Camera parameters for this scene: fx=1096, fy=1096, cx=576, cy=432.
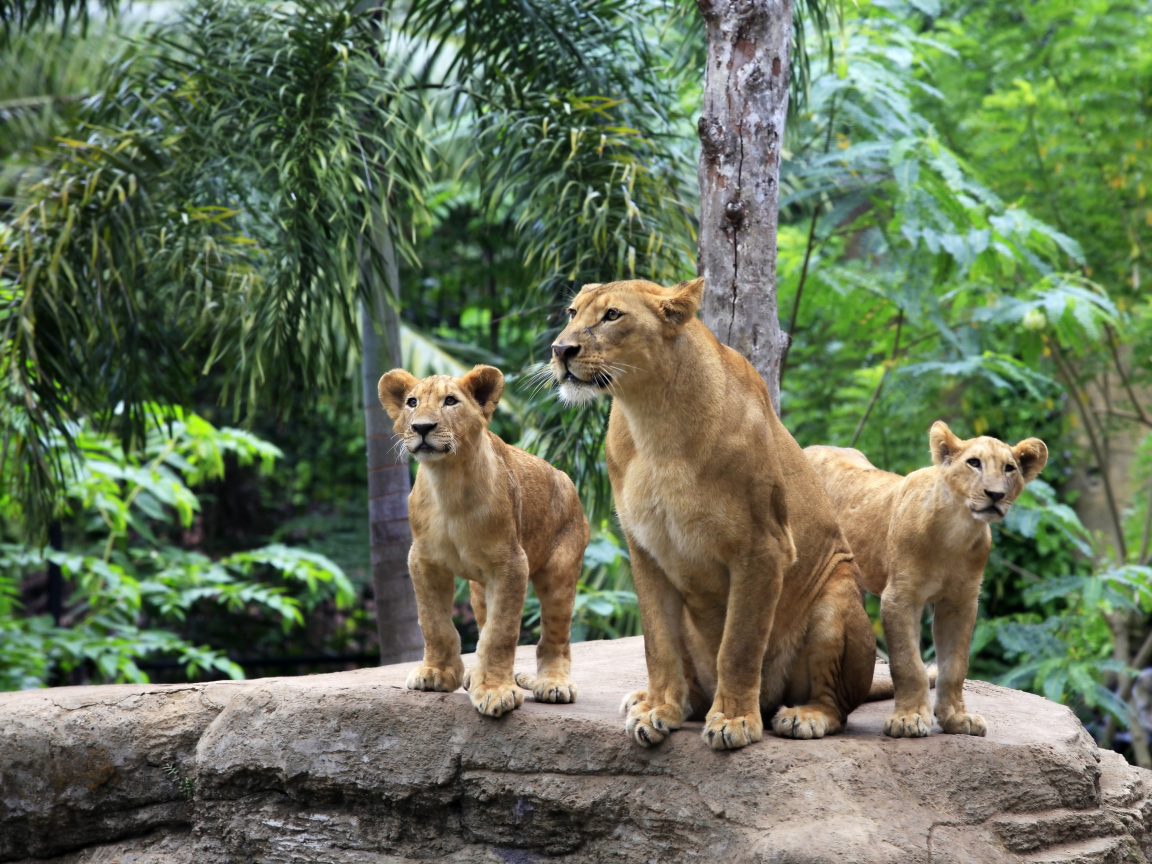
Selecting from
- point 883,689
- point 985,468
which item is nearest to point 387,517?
point 883,689

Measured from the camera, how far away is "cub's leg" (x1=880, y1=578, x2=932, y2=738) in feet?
12.4

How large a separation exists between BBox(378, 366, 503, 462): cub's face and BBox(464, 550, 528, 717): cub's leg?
51 cm

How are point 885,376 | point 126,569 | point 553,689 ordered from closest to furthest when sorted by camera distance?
point 553,689 < point 885,376 < point 126,569

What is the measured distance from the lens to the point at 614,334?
3637 millimetres

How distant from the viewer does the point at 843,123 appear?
7852 millimetres

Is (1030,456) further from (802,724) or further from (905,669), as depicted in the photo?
(802,724)

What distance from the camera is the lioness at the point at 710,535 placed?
3.66m

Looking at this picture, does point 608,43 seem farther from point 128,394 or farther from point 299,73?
point 128,394

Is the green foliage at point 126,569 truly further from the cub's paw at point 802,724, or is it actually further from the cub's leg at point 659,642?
the cub's paw at point 802,724

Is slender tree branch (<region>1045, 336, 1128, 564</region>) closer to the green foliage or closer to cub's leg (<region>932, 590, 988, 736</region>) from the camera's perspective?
cub's leg (<region>932, 590, 988, 736</region>)

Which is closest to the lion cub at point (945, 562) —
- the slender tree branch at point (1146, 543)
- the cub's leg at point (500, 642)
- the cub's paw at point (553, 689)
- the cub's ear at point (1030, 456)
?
the cub's ear at point (1030, 456)

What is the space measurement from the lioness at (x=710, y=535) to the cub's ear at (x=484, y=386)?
46 cm

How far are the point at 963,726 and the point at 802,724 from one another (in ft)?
1.94

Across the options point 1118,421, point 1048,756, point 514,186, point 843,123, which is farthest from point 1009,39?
point 1048,756
